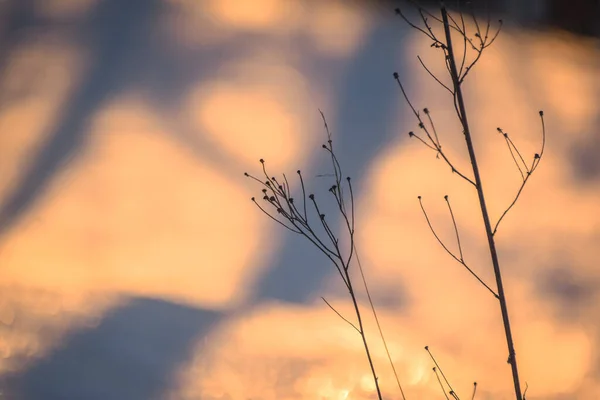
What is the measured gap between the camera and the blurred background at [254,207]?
1.66 metres

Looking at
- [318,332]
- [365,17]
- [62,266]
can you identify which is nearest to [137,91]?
[62,266]

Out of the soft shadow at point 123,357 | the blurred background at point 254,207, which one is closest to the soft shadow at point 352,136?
the blurred background at point 254,207

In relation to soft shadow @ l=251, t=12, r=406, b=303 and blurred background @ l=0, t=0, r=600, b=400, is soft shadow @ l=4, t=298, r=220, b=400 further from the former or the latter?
soft shadow @ l=251, t=12, r=406, b=303

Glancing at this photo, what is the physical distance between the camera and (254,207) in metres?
1.80

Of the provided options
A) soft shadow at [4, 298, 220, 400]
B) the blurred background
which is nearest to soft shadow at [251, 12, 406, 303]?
the blurred background

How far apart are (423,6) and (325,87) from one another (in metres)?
0.38

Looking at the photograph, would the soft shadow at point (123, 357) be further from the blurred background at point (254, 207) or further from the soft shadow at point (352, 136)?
the soft shadow at point (352, 136)

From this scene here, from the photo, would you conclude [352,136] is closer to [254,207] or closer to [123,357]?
[254,207]

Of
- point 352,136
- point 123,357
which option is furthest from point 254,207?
point 123,357

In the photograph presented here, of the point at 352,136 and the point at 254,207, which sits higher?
the point at 352,136

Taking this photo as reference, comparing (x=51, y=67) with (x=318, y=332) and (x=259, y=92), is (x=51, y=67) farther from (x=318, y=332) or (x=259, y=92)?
(x=318, y=332)

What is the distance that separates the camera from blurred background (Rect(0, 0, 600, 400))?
166 centimetres

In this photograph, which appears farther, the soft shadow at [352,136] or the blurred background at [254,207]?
the soft shadow at [352,136]

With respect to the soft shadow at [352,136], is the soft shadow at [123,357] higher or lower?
lower
